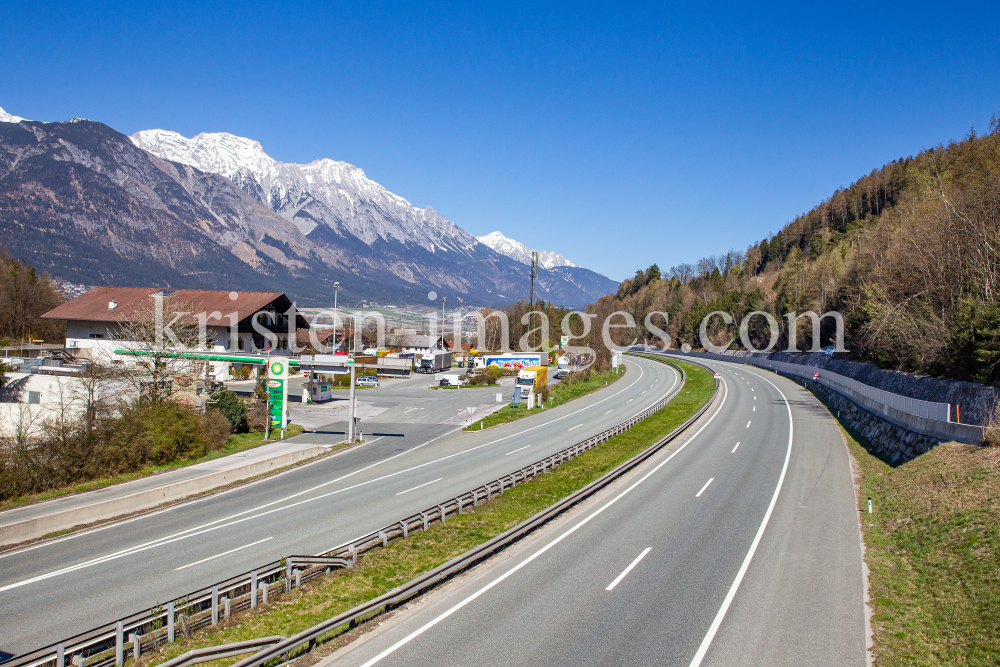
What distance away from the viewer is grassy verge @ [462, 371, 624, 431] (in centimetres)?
4609

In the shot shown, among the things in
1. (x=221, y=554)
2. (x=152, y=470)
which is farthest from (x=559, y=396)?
(x=221, y=554)

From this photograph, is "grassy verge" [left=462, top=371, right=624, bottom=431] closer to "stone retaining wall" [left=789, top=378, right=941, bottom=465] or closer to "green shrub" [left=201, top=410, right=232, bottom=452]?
"green shrub" [left=201, top=410, right=232, bottom=452]

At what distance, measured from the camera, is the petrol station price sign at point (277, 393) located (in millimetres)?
36656

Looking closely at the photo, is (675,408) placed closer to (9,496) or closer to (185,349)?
(185,349)

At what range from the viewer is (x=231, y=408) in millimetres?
37469

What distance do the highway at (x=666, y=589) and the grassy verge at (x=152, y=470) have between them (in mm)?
19657

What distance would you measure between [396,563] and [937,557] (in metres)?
14.4

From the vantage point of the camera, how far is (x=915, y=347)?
36.6m

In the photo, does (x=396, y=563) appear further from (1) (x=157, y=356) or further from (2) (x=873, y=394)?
(2) (x=873, y=394)

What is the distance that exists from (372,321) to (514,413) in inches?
3958

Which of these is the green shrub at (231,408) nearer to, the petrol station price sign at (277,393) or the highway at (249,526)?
the petrol station price sign at (277,393)

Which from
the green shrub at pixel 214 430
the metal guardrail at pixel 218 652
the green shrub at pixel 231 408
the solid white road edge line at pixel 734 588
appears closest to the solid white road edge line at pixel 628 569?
the solid white road edge line at pixel 734 588

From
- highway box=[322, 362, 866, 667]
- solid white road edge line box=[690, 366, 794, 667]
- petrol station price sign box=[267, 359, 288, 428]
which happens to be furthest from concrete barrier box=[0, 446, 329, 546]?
solid white road edge line box=[690, 366, 794, 667]

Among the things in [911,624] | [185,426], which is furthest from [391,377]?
[911,624]
